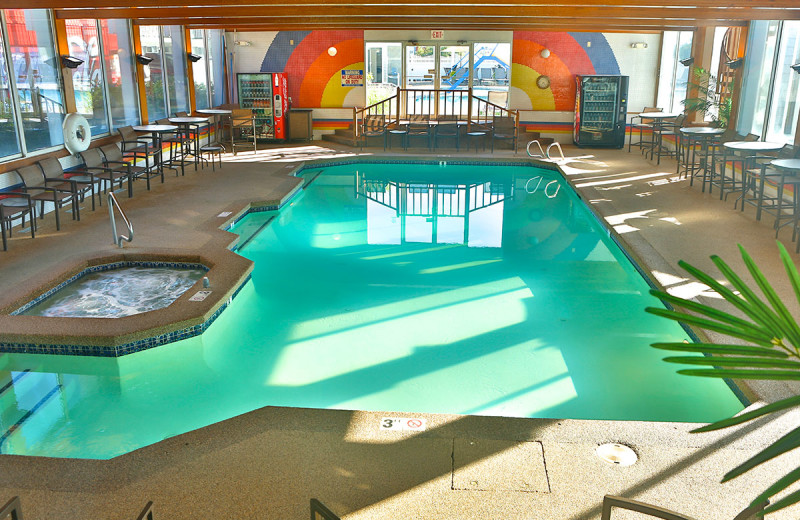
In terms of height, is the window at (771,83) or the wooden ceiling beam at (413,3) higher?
the wooden ceiling beam at (413,3)

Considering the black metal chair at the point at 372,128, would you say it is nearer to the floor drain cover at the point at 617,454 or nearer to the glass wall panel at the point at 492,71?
the glass wall panel at the point at 492,71

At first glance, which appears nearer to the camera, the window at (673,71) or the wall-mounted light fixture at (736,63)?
the wall-mounted light fixture at (736,63)

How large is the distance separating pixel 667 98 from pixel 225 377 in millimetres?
13886

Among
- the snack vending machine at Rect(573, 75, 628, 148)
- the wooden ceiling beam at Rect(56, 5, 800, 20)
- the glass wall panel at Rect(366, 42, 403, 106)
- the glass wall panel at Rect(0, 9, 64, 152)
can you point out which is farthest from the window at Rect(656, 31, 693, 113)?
the glass wall panel at Rect(0, 9, 64, 152)

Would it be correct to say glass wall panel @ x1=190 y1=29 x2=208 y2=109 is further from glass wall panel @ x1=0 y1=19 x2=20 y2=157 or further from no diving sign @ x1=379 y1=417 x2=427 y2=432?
no diving sign @ x1=379 y1=417 x2=427 y2=432

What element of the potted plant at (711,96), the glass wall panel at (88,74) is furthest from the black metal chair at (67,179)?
the potted plant at (711,96)

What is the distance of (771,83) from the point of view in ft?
33.6

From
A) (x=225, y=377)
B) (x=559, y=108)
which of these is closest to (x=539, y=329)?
(x=225, y=377)

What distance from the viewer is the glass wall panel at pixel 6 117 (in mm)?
7934

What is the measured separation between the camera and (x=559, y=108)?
15836 millimetres

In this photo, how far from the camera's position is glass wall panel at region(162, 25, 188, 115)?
1313cm

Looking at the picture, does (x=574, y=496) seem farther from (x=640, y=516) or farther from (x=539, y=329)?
(x=539, y=329)

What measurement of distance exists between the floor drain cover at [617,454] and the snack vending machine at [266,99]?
43.8 feet

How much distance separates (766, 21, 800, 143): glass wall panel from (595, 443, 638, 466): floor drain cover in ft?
26.6
